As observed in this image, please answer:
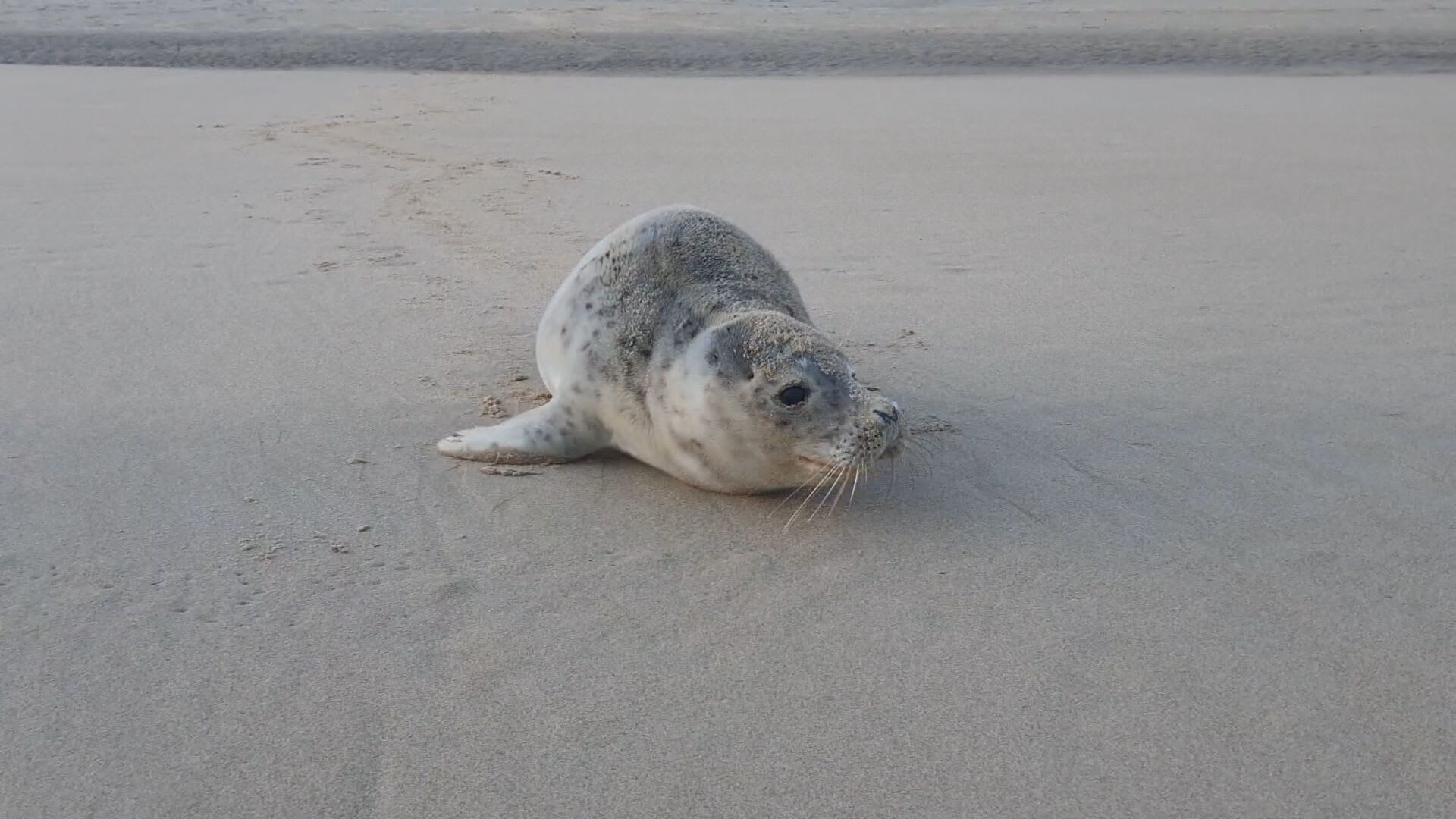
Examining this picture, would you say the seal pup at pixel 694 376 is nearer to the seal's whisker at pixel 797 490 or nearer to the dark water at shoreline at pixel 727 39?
the seal's whisker at pixel 797 490

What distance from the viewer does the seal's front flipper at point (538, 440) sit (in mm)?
3846

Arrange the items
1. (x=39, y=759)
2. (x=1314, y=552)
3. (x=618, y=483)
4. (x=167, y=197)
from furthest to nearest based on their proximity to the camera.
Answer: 1. (x=167, y=197)
2. (x=618, y=483)
3. (x=1314, y=552)
4. (x=39, y=759)

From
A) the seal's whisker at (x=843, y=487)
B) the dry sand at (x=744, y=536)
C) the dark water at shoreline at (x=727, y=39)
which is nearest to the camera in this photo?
the dry sand at (x=744, y=536)

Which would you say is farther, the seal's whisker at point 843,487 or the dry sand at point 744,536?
the seal's whisker at point 843,487

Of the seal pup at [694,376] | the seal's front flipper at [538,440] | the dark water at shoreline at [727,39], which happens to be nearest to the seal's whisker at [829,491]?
the seal pup at [694,376]

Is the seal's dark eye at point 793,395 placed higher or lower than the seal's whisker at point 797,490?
higher

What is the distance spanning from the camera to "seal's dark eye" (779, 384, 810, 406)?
11.5 ft

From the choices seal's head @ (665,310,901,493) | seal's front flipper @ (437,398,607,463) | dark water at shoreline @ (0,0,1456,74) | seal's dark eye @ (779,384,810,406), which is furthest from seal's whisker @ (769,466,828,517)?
dark water at shoreline @ (0,0,1456,74)

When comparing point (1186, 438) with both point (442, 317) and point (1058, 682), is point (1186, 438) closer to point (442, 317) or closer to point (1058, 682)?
point (1058, 682)

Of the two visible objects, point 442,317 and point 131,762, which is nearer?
point 131,762

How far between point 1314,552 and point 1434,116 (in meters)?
7.61

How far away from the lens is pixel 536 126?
922cm

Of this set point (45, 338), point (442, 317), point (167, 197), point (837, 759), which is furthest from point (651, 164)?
point (837, 759)

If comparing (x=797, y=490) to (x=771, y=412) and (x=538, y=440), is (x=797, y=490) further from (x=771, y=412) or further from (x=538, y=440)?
(x=538, y=440)
